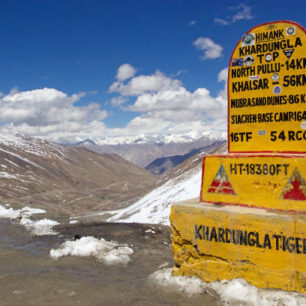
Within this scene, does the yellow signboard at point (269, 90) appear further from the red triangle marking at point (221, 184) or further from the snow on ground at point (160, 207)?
the snow on ground at point (160, 207)

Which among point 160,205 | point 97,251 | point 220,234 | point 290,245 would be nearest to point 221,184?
point 220,234

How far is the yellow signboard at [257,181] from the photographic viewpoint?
5.53 meters

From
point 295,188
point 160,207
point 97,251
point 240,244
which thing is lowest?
point 160,207

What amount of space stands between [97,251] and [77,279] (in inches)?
89.6

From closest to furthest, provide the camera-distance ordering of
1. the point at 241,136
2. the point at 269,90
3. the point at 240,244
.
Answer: the point at 240,244 → the point at 269,90 → the point at 241,136

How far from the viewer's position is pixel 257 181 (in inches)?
233

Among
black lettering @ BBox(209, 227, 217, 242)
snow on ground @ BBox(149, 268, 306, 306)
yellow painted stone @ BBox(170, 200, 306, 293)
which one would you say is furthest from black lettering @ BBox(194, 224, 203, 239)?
snow on ground @ BBox(149, 268, 306, 306)

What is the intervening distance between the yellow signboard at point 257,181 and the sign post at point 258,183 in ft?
0.05

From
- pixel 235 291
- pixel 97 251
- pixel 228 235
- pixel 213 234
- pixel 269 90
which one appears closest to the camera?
pixel 235 291

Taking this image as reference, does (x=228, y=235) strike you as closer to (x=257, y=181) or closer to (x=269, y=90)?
(x=257, y=181)

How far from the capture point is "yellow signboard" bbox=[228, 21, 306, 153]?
233 inches

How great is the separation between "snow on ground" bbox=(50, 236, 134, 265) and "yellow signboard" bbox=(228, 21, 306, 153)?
4.27m

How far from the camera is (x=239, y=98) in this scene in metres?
6.55

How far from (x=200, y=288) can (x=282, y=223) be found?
6.34ft
